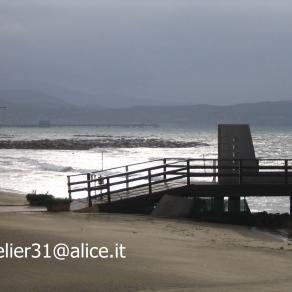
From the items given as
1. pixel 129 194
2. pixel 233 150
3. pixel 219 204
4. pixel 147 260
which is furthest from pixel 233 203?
pixel 147 260

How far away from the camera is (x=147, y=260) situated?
1199cm

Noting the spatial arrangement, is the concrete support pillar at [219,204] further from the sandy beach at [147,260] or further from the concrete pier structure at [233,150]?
the sandy beach at [147,260]

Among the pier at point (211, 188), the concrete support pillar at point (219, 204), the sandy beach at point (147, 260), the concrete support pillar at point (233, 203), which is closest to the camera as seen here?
the sandy beach at point (147, 260)

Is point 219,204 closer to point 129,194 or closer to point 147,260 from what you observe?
point 129,194

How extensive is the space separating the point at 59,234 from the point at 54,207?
235 inches

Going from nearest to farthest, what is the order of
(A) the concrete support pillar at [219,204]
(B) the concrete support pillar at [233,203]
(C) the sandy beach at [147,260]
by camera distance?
(C) the sandy beach at [147,260] < (A) the concrete support pillar at [219,204] < (B) the concrete support pillar at [233,203]

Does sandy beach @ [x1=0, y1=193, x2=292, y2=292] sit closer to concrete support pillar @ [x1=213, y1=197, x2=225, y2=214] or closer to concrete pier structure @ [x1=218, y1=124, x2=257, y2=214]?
concrete support pillar @ [x1=213, y1=197, x2=225, y2=214]

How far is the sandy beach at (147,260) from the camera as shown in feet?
33.4

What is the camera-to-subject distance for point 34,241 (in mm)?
13000

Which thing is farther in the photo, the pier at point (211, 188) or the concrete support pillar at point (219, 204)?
the concrete support pillar at point (219, 204)

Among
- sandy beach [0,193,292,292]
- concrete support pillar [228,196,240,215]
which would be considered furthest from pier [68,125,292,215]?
sandy beach [0,193,292,292]

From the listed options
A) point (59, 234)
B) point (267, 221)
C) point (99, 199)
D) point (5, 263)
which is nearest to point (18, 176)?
point (99, 199)

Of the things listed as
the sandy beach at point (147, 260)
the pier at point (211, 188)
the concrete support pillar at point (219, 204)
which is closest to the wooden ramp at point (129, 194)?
the pier at point (211, 188)

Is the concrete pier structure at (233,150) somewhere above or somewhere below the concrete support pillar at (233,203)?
above
